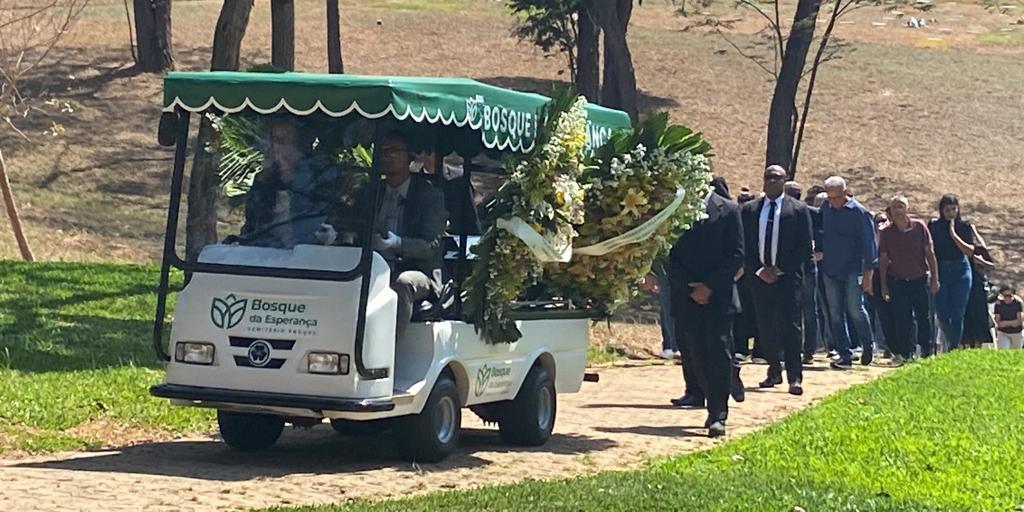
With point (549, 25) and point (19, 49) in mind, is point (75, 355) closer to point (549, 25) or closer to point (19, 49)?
point (19, 49)

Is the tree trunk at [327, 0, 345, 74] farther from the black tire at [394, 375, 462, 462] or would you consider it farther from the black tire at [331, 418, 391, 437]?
the black tire at [394, 375, 462, 462]

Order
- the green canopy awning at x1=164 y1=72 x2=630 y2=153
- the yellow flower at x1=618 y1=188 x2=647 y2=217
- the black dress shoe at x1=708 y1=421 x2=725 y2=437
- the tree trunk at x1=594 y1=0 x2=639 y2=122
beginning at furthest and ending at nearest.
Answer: the tree trunk at x1=594 y1=0 x2=639 y2=122 → the black dress shoe at x1=708 y1=421 x2=725 y2=437 → the yellow flower at x1=618 y1=188 x2=647 y2=217 → the green canopy awning at x1=164 y1=72 x2=630 y2=153

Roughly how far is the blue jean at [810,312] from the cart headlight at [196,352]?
9.13 metres

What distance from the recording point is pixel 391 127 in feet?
34.1

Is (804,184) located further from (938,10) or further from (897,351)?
(938,10)

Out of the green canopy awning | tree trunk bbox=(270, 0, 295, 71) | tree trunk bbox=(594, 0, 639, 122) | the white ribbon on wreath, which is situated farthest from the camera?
tree trunk bbox=(594, 0, 639, 122)

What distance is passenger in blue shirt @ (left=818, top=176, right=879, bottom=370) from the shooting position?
60.4 ft

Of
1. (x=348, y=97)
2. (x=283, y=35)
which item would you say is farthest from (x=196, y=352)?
(x=283, y=35)

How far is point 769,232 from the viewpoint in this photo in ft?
49.7

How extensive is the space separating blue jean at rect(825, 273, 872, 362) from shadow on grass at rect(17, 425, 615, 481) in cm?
697

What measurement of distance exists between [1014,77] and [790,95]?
21963 millimetres

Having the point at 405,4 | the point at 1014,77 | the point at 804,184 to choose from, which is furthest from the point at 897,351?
the point at 405,4

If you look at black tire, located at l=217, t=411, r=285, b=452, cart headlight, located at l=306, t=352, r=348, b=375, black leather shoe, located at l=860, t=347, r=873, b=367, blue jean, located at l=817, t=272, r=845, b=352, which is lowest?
black leather shoe, located at l=860, t=347, r=873, b=367

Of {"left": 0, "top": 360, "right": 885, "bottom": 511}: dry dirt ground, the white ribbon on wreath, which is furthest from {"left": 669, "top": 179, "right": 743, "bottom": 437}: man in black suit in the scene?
the white ribbon on wreath
